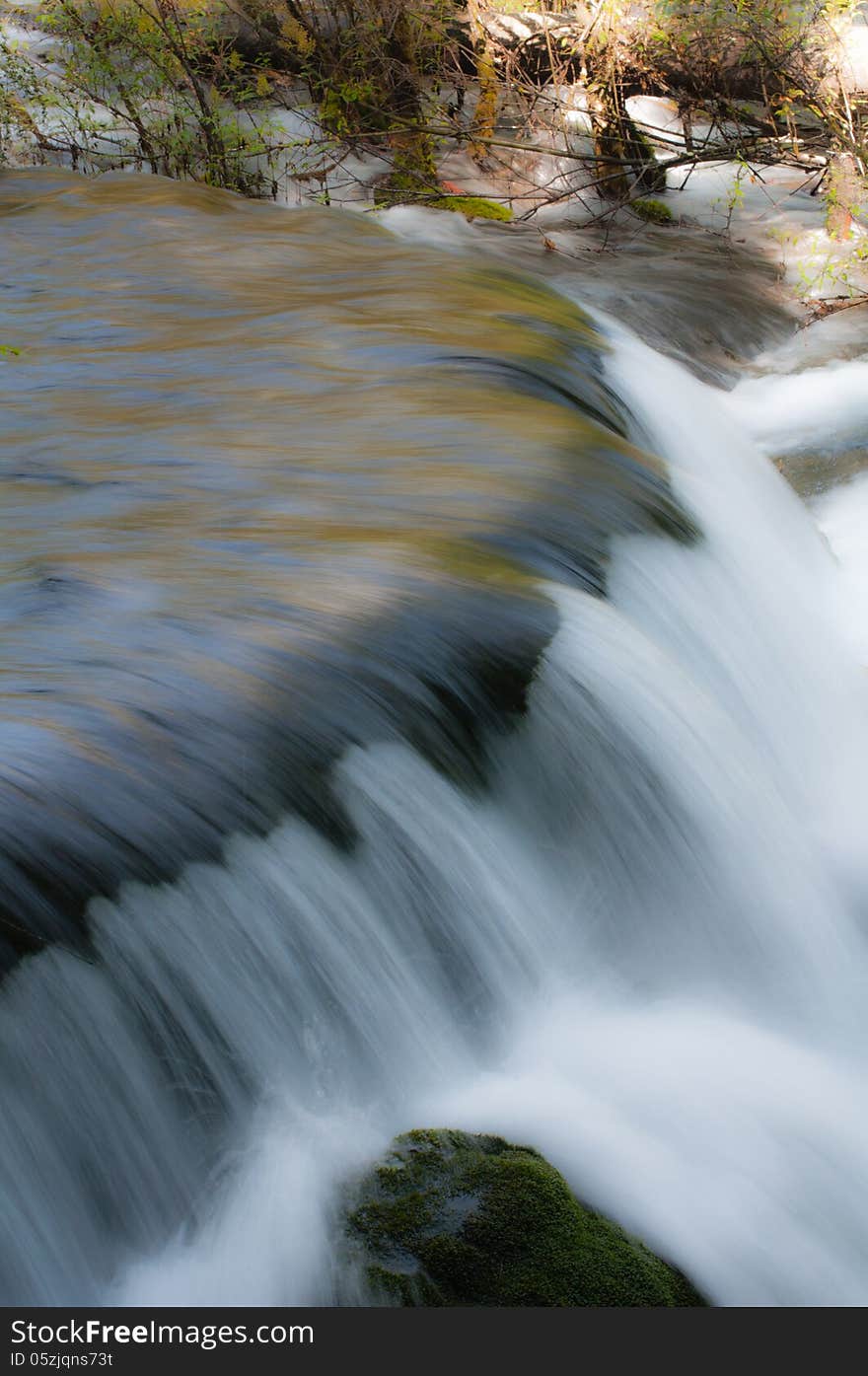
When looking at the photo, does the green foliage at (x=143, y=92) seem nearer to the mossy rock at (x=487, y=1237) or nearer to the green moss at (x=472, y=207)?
the green moss at (x=472, y=207)

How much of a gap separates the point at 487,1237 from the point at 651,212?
29.8 ft

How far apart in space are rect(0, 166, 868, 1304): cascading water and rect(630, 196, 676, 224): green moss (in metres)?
5.64

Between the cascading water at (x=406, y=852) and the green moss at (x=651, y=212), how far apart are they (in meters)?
5.64

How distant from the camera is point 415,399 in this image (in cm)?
525

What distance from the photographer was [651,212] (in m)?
10.3

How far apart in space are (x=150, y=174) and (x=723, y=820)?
7.39 meters

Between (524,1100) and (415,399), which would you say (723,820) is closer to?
(524,1100)

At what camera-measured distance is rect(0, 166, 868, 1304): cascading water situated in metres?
2.58

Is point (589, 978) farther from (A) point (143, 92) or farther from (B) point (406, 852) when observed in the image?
(A) point (143, 92)

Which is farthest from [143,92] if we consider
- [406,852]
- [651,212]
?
[406,852]

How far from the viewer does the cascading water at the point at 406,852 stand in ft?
8.46

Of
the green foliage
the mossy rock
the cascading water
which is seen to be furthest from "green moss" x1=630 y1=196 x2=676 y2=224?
the mossy rock

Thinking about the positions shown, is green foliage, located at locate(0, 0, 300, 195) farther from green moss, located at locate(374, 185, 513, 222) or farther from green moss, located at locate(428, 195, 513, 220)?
green moss, located at locate(428, 195, 513, 220)

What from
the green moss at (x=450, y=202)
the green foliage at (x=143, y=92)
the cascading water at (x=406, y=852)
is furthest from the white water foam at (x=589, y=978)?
the green foliage at (x=143, y=92)
